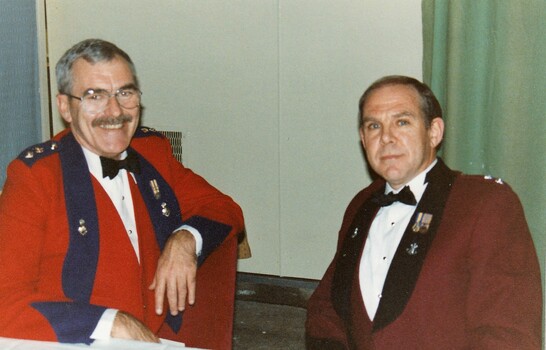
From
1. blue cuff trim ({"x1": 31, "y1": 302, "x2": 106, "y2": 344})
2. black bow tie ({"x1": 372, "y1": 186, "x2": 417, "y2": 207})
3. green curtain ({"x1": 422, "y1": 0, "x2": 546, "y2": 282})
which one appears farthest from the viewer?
green curtain ({"x1": 422, "y1": 0, "x2": 546, "y2": 282})

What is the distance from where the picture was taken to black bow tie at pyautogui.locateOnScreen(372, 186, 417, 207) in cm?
193

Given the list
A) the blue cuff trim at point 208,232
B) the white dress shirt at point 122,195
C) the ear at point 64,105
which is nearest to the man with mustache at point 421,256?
the blue cuff trim at point 208,232

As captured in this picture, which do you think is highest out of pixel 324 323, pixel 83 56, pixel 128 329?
pixel 83 56

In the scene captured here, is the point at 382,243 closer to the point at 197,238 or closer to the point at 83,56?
the point at 197,238

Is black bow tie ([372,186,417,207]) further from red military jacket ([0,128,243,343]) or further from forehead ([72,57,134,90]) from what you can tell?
forehead ([72,57,134,90])

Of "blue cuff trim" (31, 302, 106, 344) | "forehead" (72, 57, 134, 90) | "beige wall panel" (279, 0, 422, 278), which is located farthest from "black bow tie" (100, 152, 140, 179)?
"beige wall panel" (279, 0, 422, 278)

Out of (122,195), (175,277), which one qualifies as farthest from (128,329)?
(122,195)

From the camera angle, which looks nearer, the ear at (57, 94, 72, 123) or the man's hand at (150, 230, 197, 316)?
the man's hand at (150, 230, 197, 316)

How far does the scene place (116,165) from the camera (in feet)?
6.97

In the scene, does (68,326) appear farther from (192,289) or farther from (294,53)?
(294,53)

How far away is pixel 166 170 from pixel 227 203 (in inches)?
9.4

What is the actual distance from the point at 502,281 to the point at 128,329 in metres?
0.91

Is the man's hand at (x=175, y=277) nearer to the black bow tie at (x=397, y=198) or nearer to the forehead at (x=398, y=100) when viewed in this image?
the black bow tie at (x=397, y=198)

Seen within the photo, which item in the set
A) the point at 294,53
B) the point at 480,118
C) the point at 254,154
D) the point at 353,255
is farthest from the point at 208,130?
the point at 353,255
